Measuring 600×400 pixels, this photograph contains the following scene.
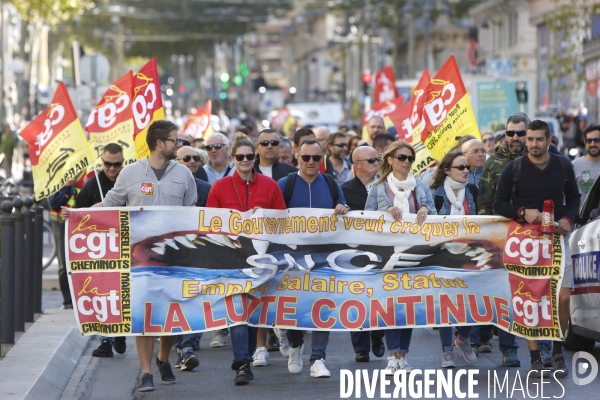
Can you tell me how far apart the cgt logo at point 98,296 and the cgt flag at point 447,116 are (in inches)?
A: 214

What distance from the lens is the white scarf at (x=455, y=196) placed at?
10.6 m

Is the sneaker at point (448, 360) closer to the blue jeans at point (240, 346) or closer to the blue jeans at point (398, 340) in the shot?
the blue jeans at point (398, 340)

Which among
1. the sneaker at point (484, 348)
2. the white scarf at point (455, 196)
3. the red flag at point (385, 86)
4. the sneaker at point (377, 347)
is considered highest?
the red flag at point (385, 86)

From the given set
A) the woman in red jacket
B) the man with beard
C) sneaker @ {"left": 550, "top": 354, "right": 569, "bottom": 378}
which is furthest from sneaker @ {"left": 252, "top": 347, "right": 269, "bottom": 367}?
the man with beard

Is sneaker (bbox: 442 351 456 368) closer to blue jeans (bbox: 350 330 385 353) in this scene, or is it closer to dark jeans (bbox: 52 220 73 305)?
blue jeans (bbox: 350 330 385 353)

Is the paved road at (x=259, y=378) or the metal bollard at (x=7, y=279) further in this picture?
the metal bollard at (x=7, y=279)

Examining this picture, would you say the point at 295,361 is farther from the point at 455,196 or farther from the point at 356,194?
the point at 455,196


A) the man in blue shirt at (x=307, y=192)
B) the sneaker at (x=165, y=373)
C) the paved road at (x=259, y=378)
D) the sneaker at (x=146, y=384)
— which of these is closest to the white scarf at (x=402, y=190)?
the man in blue shirt at (x=307, y=192)

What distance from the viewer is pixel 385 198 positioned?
9.90 metres

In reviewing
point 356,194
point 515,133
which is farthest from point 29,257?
point 515,133

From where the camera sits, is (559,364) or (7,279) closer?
(559,364)

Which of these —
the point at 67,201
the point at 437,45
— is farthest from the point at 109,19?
the point at 67,201

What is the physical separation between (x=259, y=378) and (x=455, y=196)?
2.25 m

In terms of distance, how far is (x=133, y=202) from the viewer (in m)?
9.52
